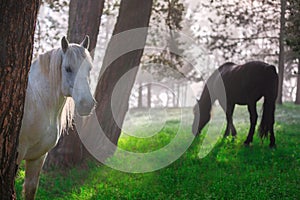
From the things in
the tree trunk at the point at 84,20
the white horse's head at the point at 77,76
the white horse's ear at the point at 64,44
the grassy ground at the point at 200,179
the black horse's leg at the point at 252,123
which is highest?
the tree trunk at the point at 84,20

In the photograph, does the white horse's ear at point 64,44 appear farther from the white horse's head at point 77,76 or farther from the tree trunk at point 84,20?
the tree trunk at point 84,20

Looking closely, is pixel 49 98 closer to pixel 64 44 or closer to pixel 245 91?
pixel 64 44

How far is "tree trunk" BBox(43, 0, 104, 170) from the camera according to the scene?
7.04 m

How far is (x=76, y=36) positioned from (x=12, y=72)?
4.33 metres

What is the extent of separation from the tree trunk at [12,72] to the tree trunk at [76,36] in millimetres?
4060

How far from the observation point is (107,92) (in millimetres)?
8133

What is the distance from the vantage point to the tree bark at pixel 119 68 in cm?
812

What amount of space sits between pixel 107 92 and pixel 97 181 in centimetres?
237

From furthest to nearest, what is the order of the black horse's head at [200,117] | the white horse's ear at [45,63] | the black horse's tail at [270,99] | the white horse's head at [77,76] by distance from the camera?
the black horse's head at [200,117] → the black horse's tail at [270,99] → the white horse's ear at [45,63] → the white horse's head at [77,76]

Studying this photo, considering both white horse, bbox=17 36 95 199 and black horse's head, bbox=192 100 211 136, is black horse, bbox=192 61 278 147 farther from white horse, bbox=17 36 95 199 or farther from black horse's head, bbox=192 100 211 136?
white horse, bbox=17 36 95 199

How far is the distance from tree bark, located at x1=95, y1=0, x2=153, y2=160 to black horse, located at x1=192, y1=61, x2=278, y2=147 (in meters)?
3.27

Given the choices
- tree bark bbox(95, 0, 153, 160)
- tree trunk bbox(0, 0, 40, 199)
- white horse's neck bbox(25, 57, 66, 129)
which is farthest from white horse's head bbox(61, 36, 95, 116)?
tree bark bbox(95, 0, 153, 160)

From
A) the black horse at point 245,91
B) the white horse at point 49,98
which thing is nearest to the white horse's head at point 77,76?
the white horse at point 49,98

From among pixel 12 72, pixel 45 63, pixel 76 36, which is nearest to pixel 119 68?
pixel 76 36
